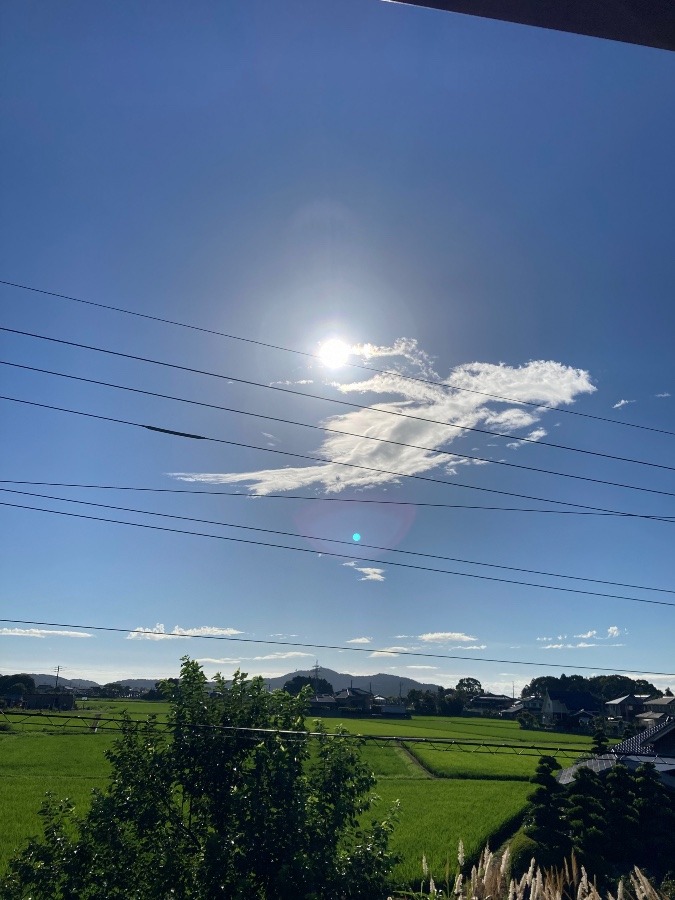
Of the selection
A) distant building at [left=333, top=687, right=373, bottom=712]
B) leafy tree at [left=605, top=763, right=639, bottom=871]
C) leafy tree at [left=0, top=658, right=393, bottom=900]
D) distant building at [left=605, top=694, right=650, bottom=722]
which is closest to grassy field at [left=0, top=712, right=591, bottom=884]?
leafy tree at [left=0, top=658, right=393, bottom=900]

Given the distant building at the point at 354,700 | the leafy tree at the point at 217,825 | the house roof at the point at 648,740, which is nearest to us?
the leafy tree at the point at 217,825

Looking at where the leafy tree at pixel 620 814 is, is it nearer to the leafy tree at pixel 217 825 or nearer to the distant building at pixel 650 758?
the distant building at pixel 650 758

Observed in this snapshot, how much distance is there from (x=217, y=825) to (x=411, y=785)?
34.4m

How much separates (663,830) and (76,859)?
26688 millimetres

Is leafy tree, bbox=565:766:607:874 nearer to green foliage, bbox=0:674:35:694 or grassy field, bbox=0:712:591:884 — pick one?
grassy field, bbox=0:712:591:884

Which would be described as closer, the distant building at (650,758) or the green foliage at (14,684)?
the distant building at (650,758)

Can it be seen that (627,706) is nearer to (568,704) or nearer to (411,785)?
(568,704)

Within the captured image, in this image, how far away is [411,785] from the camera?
43.2 meters

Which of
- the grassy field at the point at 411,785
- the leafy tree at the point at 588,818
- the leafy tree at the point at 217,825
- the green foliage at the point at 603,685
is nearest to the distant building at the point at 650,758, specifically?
the leafy tree at the point at 588,818

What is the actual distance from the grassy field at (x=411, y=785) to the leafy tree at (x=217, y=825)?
1747 millimetres

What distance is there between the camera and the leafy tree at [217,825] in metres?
11.9

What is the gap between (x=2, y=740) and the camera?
A: 67.6 meters

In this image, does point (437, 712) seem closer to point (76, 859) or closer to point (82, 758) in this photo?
point (82, 758)

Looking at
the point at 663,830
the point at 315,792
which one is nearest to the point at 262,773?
the point at 315,792
